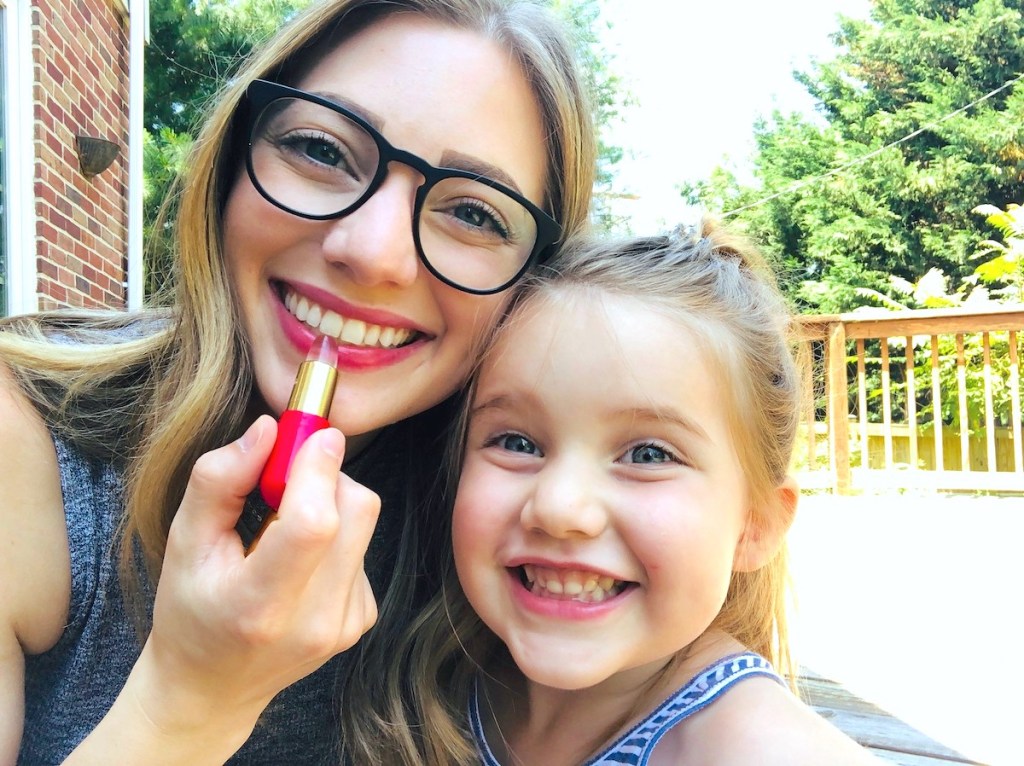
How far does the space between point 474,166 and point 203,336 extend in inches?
20.9

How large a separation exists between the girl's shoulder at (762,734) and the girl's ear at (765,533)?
227 mm

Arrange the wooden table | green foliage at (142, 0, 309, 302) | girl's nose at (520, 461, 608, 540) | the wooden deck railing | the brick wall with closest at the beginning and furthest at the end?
girl's nose at (520, 461, 608, 540)
the wooden table
the brick wall
the wooden deck railing
green foliage at (142, 0, 309, 302)

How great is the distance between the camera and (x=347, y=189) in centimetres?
133

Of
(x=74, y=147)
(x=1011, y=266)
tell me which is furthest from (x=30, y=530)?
(x=1011, y=266)

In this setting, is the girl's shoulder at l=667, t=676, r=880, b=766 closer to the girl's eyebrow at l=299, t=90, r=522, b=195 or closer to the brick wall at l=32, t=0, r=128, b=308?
the girl's eyebrow at l=299, t=90, r=522, b=195

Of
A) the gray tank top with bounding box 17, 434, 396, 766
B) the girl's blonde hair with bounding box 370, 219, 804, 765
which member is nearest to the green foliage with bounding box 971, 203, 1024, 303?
the girl's blonde hair with bounding box 370, 219, 804, 765

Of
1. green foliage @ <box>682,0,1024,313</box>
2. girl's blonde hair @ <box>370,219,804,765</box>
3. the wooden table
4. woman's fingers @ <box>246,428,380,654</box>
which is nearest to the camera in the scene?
woman's fingers @ <box>246,428,380,654</box>

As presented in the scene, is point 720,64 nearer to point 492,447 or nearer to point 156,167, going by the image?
point 156,167

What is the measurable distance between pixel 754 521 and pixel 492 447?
48 cm

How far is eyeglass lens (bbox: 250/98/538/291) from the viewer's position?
1313mm

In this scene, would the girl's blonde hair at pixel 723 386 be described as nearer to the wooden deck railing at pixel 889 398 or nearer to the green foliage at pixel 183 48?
the wooden deck railing at pixel 889 398

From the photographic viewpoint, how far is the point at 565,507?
1231 millimetres

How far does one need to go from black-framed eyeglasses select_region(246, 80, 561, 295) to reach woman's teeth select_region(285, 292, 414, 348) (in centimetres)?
13

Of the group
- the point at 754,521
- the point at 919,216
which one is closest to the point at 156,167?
the point at 754,521
